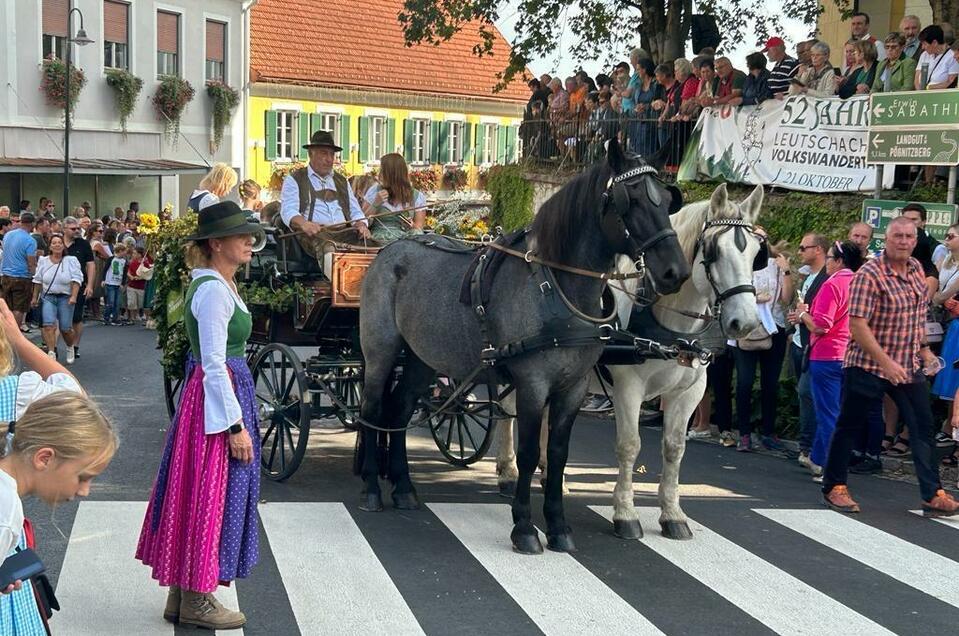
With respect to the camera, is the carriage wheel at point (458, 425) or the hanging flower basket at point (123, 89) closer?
the carriage wheel at point (458, 425)

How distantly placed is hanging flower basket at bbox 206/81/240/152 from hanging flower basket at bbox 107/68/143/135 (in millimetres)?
3451

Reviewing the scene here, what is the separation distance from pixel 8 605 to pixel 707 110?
532 inches

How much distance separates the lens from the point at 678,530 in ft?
25.1

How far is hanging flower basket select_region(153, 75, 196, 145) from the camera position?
3612cm

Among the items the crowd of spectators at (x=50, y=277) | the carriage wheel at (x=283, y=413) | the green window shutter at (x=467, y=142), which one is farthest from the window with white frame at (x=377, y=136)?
the carriage wheel at (x=283, y=413)

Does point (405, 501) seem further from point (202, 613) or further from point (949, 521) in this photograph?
point (949, 521)

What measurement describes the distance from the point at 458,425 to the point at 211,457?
14.4 feet

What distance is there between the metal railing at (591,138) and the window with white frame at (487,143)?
26082mm

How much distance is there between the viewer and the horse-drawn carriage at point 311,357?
884 cm

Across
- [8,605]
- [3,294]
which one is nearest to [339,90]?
[3,294]

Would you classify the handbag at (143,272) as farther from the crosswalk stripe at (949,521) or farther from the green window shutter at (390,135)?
the green window shutter at (390,135)

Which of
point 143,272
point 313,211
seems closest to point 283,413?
point 313,211

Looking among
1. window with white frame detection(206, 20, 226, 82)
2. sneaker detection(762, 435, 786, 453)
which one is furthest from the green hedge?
window with white frame detection(206, 20, 226, 82)

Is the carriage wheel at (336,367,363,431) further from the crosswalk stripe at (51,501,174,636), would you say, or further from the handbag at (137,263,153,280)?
the handbag at (137,263,153,280)
